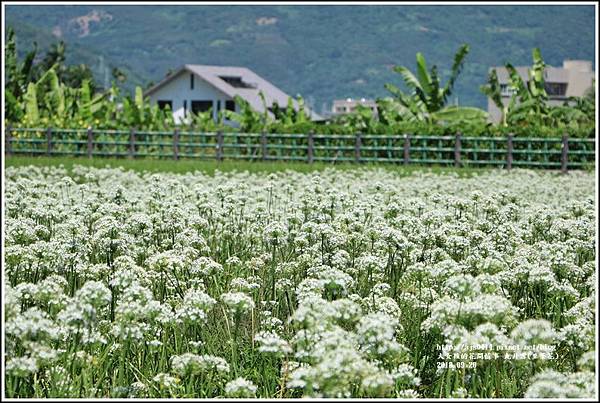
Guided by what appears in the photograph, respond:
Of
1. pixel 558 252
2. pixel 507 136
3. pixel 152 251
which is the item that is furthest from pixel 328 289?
pixel 507 136

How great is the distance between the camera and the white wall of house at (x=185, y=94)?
71.1 metres

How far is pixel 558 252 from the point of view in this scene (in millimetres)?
6777

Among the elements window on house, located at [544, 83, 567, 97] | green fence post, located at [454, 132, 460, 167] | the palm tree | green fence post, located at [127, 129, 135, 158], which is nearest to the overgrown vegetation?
the palm tree

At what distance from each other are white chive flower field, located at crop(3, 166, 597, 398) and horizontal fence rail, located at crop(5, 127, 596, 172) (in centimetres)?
1999

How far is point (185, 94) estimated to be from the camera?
237 ft

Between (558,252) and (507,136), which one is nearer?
(558,252)

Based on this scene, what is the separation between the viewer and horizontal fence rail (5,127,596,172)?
95.8 feet

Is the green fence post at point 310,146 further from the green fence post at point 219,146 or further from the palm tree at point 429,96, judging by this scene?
the palm tree at point 429,96

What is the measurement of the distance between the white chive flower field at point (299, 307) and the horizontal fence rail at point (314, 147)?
65.6ft

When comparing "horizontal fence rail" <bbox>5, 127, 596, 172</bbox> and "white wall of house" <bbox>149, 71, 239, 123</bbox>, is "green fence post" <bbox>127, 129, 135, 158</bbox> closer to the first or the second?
"horizontal fence rail" <bbox>5, 127, 596, 172</bbox>

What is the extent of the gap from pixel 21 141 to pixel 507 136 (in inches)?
676

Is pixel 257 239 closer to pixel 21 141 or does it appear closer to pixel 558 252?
pixel 558 252

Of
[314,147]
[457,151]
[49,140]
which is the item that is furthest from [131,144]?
[457,151]

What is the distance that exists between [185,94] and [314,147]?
4253 cm
